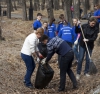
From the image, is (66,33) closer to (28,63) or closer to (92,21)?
(92,21)

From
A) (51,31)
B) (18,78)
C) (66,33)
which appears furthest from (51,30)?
(18,78)

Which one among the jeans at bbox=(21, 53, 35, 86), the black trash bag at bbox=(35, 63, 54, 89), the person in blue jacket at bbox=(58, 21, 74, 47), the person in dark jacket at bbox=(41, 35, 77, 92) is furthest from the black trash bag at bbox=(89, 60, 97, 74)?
the jeans at bbox=(21, 53, 35, 86)

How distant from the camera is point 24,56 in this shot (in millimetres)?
8289

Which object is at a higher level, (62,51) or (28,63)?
(62,51)

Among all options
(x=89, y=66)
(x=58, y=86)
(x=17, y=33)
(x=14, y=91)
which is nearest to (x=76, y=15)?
(x=89, y=66)

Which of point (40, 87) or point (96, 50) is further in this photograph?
point (96, 50)

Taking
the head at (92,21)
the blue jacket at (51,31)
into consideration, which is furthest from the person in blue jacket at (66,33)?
the head at (92,21)

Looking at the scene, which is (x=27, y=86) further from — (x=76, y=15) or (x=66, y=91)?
(x=76, y=15)

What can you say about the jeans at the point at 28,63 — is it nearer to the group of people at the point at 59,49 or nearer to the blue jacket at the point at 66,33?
the group of people at the point at 59,49

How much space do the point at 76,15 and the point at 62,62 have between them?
16.0 ft

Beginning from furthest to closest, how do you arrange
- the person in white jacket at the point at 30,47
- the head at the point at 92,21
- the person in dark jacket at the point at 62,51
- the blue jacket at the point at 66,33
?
the blue jacket at the point at 66,33 → the head at the point at 92,21 → the person in white jacket at the point at 30,47 → the person in dark jacket at the point at 62,51

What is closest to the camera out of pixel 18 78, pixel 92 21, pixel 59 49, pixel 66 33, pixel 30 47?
pixel 59 49

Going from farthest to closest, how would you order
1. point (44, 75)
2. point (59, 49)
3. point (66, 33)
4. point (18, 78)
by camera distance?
point (66, 33) → point (18, 78) → point (44, 75) → point (59, 49)

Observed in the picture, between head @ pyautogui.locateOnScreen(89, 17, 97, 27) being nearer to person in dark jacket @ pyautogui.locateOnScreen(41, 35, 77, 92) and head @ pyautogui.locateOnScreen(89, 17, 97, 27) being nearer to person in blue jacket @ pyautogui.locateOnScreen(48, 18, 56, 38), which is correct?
person in dark jacket @ pyautogui.locateOnScreen(41, 35, 77, 92)
